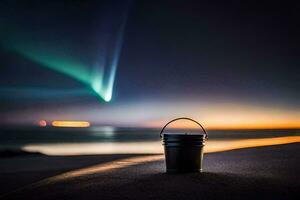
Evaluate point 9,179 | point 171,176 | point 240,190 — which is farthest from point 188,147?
point 9,179

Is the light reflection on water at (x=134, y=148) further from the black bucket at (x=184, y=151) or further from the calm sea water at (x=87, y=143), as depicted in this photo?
the black bucket at (x=184, y=151)

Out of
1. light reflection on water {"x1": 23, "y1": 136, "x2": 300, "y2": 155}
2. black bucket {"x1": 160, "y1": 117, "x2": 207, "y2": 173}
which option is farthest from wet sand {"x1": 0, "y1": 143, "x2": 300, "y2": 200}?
light reflection on water {"x1": 23, "y1": 136, "x2": 300, "y2": 155}

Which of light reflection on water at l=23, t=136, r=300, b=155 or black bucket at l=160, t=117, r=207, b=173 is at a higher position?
black bucket at l=160, t=117, r=207, b=173

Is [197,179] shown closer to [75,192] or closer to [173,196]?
[173,196]

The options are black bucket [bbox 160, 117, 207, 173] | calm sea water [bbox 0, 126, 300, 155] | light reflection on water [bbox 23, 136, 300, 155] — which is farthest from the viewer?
calm sea water [bbox 0, 126, 300, 155]

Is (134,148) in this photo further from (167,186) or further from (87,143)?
(167,186)

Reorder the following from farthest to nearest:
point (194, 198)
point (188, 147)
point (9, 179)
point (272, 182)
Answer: point (9, 179) < point (188, 147) < point (272, 182) < point (194, 198)

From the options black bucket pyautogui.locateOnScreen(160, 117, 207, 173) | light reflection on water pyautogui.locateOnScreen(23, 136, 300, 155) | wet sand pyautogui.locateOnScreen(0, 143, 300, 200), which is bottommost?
light reflection on water pyautogui.locateOnScreen(23, 136, 300, 155)

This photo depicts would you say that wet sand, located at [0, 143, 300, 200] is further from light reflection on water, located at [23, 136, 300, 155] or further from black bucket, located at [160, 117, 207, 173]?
light reflection on water, located at [23, 136, 300, 155]

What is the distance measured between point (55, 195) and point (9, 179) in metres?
4.17

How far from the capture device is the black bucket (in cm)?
824

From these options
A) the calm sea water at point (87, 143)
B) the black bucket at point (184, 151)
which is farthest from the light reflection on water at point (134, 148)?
the black bucket at point (184, 151)

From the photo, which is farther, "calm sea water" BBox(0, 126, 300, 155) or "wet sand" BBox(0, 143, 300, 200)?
"calm sea water" BBox(0, 126, 300, 155)

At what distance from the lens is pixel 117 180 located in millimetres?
7730
